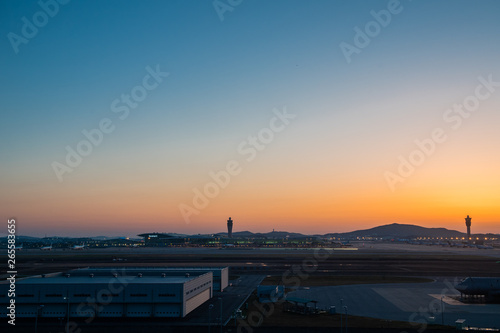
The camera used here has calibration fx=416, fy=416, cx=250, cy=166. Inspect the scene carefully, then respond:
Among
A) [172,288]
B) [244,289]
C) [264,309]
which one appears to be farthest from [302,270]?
[172,288]

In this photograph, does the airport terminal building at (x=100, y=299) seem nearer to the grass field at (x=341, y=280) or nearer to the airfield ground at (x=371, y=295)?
the airfield ground at (x=371, y=295)

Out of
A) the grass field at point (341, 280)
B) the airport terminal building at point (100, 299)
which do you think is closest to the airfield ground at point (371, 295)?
the grass field at point (341, 280)

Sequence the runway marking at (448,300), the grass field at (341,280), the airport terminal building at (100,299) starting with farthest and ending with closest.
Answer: the grass field at (341,280) → the runway marking at (448,300) → the airport terminal building at (100,299)

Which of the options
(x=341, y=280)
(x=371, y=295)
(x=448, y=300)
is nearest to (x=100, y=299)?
(x=371, y=295)

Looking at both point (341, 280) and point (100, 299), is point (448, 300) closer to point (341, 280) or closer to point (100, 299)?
point (341, 280)

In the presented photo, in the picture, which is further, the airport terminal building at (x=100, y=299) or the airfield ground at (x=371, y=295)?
the airport terminal building at (x=100, y=299)

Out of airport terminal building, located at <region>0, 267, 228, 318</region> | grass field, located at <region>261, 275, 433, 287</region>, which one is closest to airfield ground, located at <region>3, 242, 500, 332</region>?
grass field, located at <region>261, 275, 433, 287</region>

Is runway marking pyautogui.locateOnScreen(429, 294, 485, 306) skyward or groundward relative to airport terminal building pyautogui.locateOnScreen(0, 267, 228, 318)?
groundward

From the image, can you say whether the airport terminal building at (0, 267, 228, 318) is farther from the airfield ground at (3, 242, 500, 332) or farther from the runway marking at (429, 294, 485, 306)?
the runway marking at (429, 294, 485, 306)

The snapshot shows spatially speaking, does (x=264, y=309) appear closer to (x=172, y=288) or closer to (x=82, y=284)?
(x=172, y=288)

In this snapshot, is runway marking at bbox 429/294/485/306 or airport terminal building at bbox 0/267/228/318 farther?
runway marking at bbox 429/294/485/306

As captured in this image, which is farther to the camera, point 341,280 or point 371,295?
point 341,280
